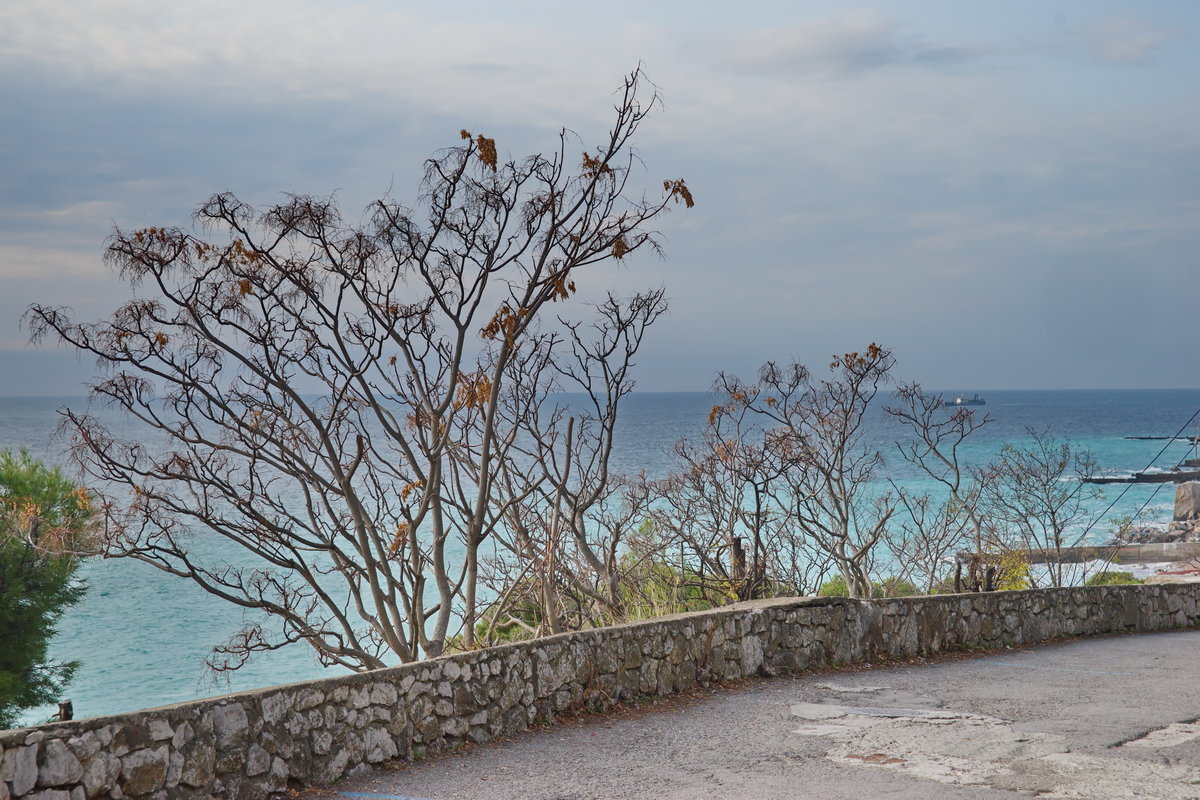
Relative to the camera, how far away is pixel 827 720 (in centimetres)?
769

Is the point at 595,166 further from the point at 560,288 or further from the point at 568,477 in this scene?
the point at 568,477

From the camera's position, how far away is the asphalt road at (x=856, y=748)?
231 inches

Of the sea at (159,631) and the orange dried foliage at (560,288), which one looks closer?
the orange dried foliage at (560,288)

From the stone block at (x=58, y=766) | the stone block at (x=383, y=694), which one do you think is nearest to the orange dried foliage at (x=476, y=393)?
the stone block at (x=383, y=694)

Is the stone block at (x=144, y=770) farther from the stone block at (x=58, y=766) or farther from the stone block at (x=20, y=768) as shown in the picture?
the stone block at (x=20, y=768)

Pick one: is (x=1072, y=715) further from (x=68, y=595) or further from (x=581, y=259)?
(x=68, y=595)

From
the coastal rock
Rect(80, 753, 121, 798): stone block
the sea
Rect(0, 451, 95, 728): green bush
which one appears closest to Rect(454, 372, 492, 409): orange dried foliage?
the sea

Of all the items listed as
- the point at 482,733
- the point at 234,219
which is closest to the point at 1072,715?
the point at 482,733

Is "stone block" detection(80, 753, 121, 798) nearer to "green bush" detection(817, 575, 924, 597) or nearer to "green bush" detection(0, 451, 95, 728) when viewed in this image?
"green bush" detection(0, 451, 95, 728)

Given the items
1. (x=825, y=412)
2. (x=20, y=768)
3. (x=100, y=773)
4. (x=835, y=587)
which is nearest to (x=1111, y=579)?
(x=835, y=587)

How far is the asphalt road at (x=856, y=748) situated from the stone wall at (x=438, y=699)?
0.72 feet

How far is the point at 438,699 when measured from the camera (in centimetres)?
672

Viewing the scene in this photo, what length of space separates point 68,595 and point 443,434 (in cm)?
1450

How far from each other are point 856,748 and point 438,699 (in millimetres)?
2742
